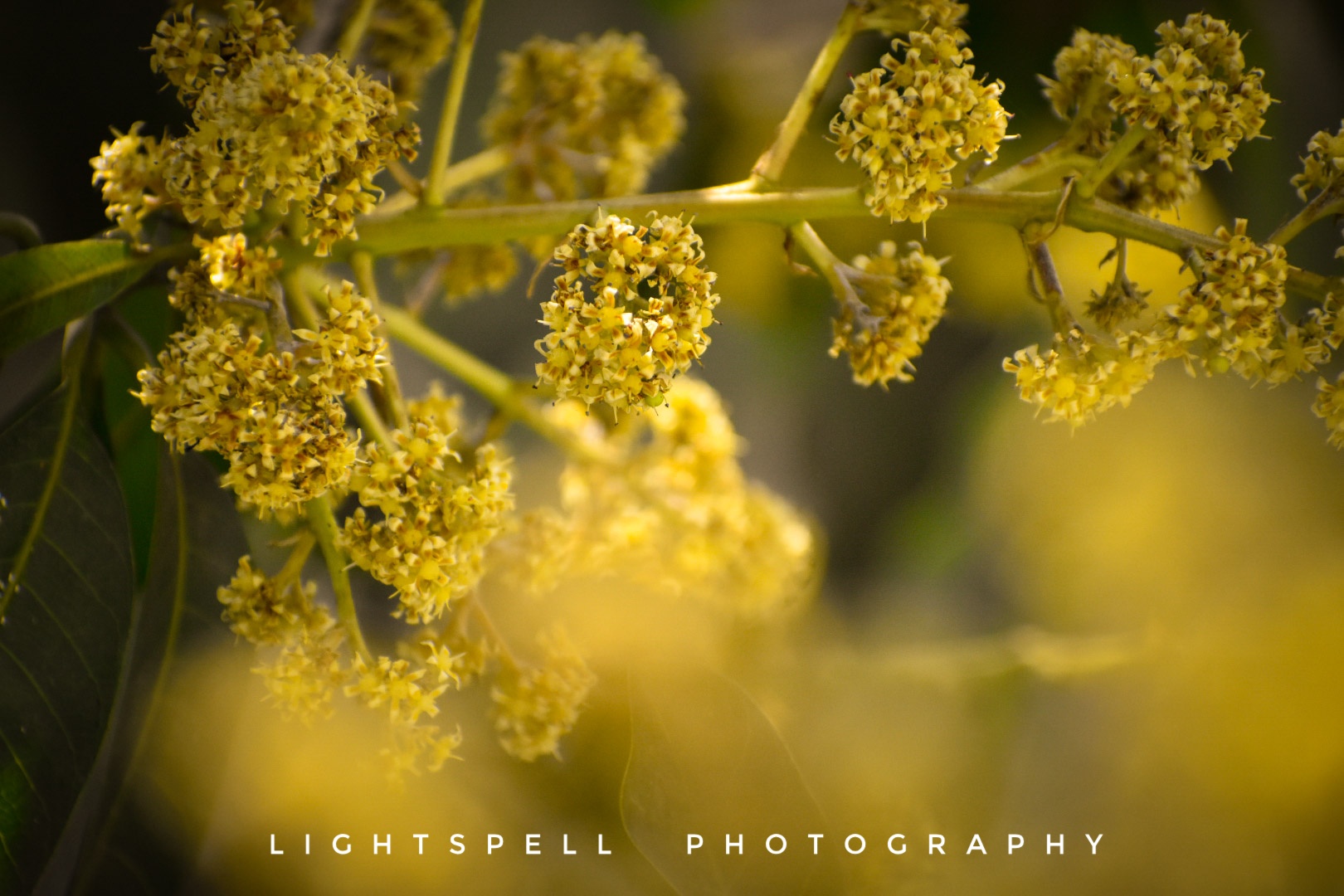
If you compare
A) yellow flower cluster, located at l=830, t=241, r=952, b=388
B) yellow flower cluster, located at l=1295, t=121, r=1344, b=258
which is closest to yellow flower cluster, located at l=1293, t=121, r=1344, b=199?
yellow flower cluster, located at l=1295, t=121, r=1344, b=258

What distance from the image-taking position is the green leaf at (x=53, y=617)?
1.79ft

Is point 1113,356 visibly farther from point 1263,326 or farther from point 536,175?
point 536,175

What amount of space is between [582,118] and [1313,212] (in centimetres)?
57

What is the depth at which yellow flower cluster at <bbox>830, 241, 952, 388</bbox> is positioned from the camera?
1.84 ft

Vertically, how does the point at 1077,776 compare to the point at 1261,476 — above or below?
below

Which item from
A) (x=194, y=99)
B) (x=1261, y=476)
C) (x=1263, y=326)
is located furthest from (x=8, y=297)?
(x=1261, y=476)

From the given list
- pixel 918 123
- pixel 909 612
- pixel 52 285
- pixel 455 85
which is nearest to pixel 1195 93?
pixel 918 123

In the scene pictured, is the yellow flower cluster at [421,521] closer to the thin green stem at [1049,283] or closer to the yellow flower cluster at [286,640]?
the yellow flower cluster at [286,640]

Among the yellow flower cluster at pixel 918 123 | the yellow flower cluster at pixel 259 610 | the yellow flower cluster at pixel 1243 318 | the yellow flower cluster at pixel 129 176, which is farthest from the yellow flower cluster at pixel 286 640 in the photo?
the yellow flower cluster at pixel 1243 318

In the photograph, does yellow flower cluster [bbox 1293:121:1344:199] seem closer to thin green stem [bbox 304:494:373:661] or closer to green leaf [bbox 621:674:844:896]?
green leaf [bbox 621:674:844:896]

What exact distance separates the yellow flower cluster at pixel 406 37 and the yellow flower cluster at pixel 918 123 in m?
0.43

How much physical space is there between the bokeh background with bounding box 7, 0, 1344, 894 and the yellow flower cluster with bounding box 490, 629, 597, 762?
0.06m

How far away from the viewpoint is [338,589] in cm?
60

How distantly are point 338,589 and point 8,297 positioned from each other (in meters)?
0.26
